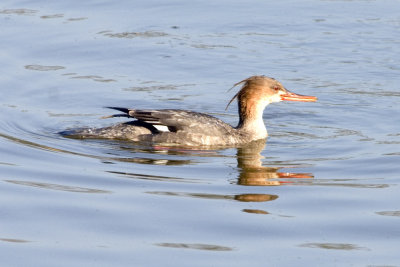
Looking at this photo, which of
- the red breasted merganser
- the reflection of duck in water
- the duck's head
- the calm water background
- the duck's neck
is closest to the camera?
the calm water background

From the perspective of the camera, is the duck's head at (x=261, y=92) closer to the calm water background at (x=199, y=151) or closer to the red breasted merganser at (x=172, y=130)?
the red breasted merganser at (x=172, y=130)

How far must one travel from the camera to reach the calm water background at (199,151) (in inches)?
300

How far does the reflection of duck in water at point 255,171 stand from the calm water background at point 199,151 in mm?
30

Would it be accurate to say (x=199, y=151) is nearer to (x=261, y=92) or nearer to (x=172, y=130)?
(x=172, y=130)

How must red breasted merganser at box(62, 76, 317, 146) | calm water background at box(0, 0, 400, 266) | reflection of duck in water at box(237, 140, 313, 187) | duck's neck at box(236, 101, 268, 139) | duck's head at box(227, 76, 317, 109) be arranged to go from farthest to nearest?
1. duck's head at box(227, 76, 317, 109)
2. duck's neck at box(236, 101, 268, 139)
3. red breasted merganser at box(62, 76, 317, 146)
4. reflection of duck in water at box(237, 140, 313, 187)
5. calm water background at box(0, 0, 400, 266)

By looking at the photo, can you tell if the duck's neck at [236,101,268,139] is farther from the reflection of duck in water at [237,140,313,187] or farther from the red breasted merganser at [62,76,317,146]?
the reflection of duck in water at [237,140,313,187]

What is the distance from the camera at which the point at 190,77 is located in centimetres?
1450

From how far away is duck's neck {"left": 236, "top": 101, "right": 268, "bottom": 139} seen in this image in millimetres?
12211

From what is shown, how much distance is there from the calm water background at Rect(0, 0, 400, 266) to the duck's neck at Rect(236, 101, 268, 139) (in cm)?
27

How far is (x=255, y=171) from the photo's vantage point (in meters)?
10.5

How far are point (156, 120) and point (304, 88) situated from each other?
343 centimetres

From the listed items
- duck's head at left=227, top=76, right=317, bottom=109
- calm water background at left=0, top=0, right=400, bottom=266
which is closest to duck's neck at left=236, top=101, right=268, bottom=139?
duck's head at left=227, top=76, right=317, bottom=109

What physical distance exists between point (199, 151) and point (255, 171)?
124cm

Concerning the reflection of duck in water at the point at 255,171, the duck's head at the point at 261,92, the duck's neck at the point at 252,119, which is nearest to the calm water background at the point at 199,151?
the reflection of duck in water at the point at 255,171
